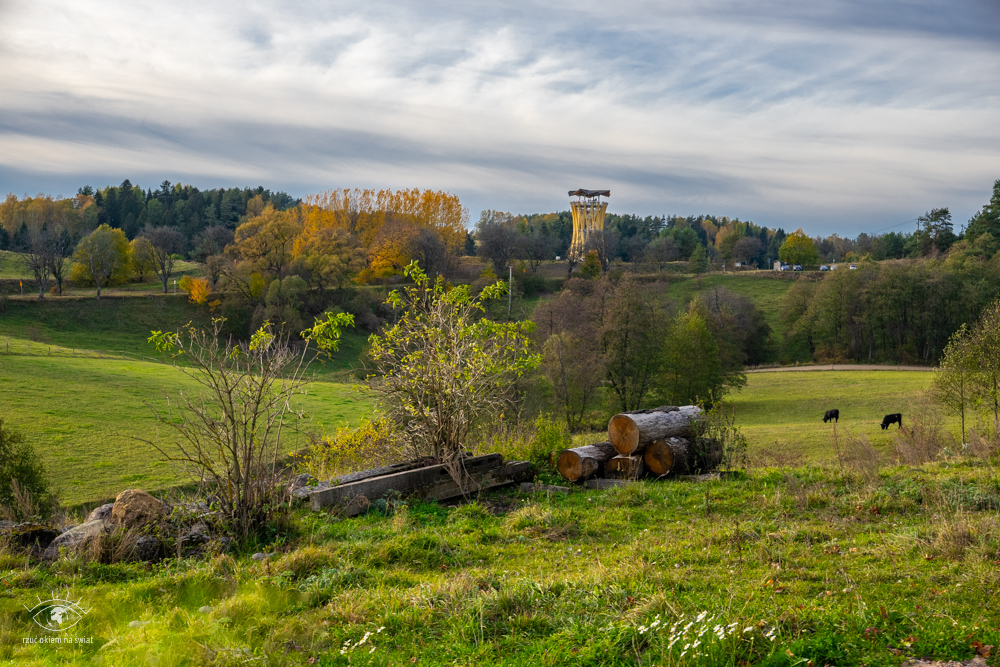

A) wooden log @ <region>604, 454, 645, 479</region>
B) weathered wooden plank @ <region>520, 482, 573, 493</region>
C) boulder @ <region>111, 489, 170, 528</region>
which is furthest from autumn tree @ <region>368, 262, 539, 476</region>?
boulder @ <region>111, 489, 170, 528</region>

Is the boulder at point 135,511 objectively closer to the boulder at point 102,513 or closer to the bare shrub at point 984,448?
the boulder at point 102,513

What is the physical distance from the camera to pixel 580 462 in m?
10.7

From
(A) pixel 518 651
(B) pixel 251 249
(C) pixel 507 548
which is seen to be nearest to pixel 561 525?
(C) pixel 507 548

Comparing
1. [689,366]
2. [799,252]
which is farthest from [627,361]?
[799,252]

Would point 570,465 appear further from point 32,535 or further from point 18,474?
point 18,474

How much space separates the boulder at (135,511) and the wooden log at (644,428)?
705cm

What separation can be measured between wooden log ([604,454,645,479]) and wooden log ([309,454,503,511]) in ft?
7.20

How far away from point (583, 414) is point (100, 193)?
4777 inches

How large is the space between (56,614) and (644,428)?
331 inches

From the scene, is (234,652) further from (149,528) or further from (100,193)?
(100,193)

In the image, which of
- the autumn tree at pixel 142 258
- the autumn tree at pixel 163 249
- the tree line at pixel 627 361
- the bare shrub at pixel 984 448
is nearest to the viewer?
the bare shrub at pixel 984 448

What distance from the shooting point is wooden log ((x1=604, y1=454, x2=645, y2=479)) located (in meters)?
11.0

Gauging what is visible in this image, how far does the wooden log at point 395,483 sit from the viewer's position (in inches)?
344

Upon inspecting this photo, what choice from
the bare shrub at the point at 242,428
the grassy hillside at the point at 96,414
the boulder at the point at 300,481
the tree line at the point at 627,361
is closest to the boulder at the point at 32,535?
the bare shrub at the point at 242,428
